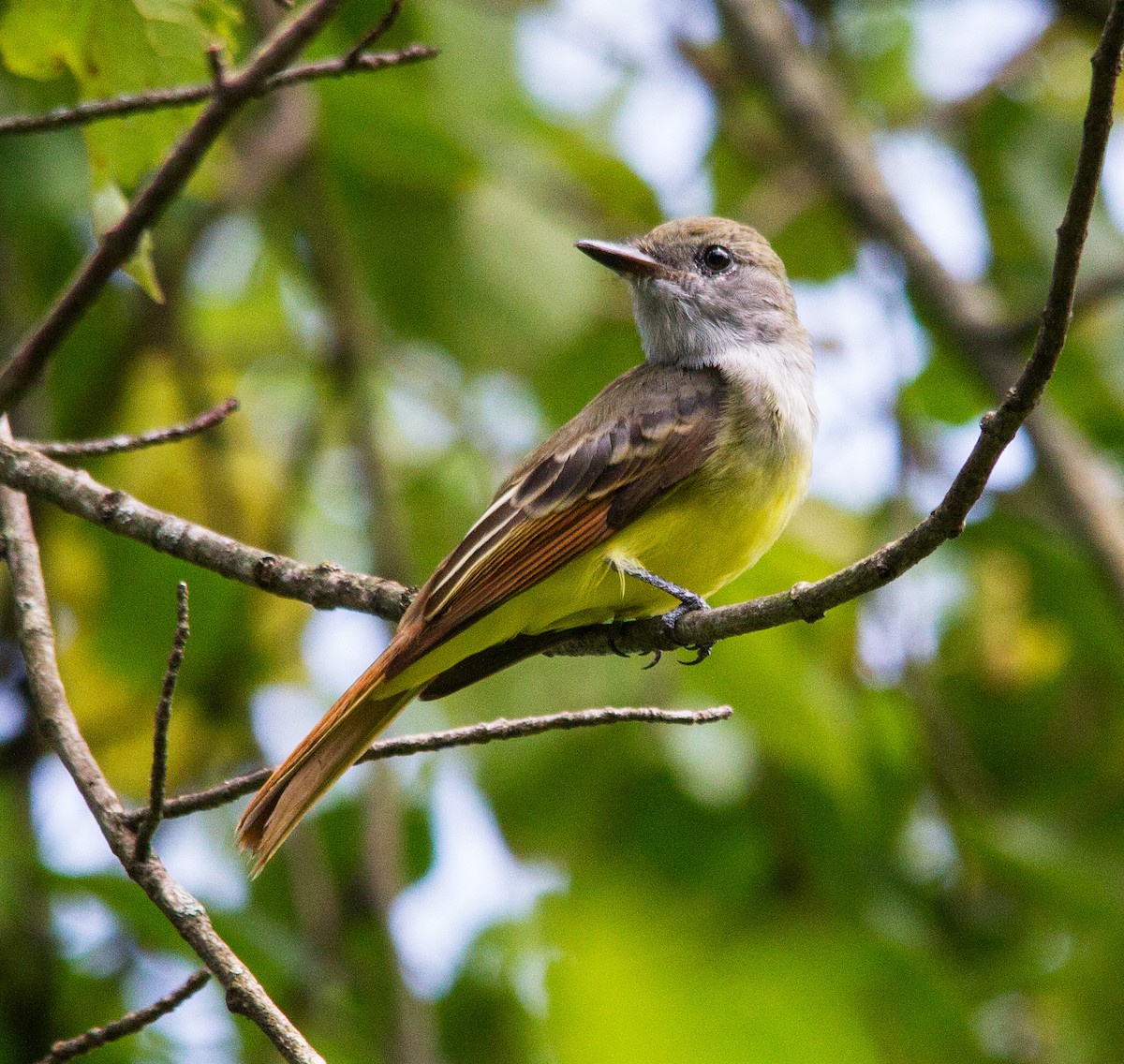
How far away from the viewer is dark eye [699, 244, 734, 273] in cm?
484

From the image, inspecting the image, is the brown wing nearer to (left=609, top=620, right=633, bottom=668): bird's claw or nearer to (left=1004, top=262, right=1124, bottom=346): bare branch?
(left=609, top=620, right=633, bottom=668): bird's claw

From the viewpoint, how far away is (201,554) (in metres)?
2.94

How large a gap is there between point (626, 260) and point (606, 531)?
122 cm

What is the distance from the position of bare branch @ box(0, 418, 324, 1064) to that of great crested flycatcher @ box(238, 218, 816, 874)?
21.2 inches

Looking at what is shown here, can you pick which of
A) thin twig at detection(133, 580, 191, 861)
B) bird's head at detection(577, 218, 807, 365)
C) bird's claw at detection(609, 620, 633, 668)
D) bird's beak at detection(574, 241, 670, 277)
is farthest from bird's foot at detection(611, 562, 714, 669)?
thin twig at detection(133, 580, 191, 861)

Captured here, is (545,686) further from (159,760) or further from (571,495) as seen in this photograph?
(159,760)

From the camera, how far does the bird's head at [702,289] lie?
444 centimetres

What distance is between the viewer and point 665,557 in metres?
3.62

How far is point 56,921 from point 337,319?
2.28 m

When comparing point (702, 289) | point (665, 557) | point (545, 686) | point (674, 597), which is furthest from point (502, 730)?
point (702, 289)

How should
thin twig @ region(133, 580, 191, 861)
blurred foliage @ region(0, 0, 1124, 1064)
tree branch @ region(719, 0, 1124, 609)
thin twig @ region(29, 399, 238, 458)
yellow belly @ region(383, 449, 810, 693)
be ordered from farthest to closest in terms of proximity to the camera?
1. tree branch @ region(719, 0, 1124, 609)
2. blurred foliage @ region(0, 0, 1124, 1064)
3. yellow belly @ region(383, 449, 810, 693)
4. thin twig @ region(29, 399, 238, 458)
5. thin twig @ region(133, 580, 191, 861)

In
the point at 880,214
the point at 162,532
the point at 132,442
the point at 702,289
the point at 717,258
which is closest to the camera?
the point at 132,442

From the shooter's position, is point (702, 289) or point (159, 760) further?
point (702, 289)

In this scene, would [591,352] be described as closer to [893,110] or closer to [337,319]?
[337,319]
